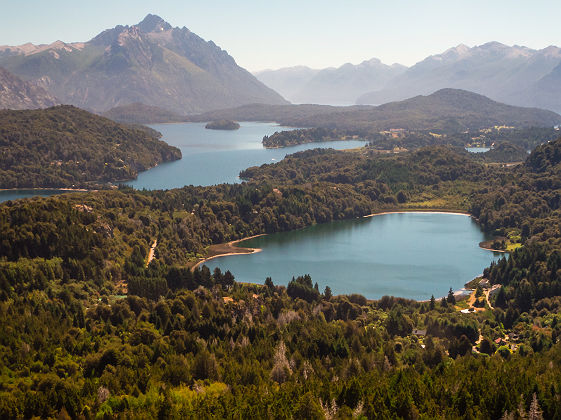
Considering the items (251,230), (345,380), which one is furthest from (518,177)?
(345,380)

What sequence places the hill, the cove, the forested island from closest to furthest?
the forested island
the cove
the hill

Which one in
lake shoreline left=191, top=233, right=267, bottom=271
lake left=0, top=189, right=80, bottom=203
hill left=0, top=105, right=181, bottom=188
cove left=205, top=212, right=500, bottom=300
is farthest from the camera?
hill left=0, top=105, right=181, bottom=188

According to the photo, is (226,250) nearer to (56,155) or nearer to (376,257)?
(376,257)

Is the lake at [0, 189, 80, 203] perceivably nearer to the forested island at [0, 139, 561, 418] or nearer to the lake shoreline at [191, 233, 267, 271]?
the forested island at [0, 139, 561, 418]

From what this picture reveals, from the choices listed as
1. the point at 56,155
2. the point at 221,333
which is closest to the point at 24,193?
the point at 56,155

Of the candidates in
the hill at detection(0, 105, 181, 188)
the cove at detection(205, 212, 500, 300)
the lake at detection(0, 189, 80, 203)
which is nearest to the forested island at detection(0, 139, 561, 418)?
the cove at detection(205, 212, 500, 300)

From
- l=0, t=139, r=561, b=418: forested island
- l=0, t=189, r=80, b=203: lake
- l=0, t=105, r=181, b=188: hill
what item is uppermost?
l=0, t=105, r=181, b=188: hill

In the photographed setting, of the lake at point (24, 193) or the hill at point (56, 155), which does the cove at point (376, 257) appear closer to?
the lake at point (24, 193)

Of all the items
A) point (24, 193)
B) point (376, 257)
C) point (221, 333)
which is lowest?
point (221, 333)
